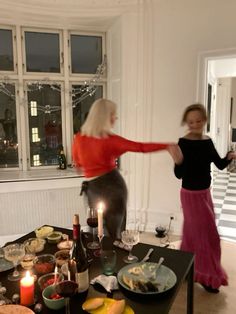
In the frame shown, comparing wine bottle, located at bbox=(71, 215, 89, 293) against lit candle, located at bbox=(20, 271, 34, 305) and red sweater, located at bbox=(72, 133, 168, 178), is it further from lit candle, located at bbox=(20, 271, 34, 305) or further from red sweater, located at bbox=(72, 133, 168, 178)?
red sweater, located at bbox=(72, 133, 168, 178)

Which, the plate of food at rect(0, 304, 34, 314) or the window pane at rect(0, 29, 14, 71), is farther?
the window pane at rect(0, 29, 14, 71)

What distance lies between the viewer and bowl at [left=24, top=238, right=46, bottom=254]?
1.89 m

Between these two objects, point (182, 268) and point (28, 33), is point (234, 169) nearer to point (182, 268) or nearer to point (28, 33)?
point (28, 33)

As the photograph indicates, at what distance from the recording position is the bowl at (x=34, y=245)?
1.89m

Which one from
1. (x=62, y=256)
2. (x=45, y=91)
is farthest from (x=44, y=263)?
(x=45, y=91)

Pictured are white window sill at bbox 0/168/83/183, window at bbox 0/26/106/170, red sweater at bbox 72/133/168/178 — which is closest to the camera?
red sweater at bbox 72/133/168/178

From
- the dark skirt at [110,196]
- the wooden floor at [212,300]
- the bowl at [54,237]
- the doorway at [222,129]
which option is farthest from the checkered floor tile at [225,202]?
the bowl at [54,237]

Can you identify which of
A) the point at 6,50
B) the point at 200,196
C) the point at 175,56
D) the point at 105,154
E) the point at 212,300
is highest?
the point at 6,50

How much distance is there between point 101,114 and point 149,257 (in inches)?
35.0

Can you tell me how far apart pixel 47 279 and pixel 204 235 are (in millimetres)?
1410

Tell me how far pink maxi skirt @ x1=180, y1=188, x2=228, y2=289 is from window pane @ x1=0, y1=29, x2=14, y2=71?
277cm

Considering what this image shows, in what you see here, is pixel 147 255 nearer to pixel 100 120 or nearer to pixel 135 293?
pixel 135 293

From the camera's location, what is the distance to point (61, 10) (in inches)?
142

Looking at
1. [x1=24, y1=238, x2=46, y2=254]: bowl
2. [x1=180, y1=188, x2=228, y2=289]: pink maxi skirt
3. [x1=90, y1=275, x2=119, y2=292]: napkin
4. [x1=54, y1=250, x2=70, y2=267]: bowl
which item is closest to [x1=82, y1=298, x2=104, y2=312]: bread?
[x1=90, y1=275, x2=119, y2=292]: napkin
